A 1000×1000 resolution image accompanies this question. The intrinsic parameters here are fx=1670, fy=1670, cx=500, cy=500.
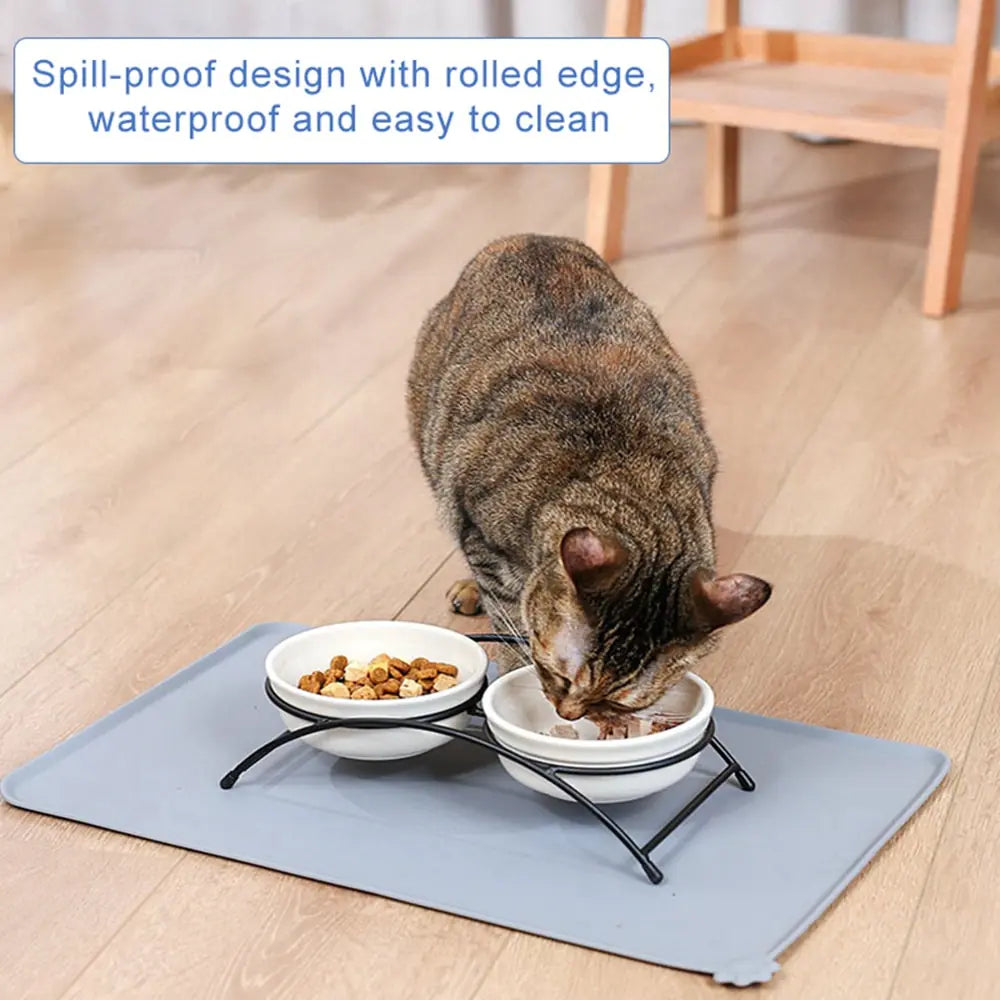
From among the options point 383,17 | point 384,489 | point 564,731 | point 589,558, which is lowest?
point 384,489

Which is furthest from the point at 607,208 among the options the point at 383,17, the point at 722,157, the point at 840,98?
the point at 383,17

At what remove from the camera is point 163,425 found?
247 cm

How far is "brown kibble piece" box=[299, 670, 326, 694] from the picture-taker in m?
1.56

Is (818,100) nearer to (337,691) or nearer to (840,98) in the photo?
(840,98)

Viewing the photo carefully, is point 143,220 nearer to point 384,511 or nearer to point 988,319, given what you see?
point 384,511

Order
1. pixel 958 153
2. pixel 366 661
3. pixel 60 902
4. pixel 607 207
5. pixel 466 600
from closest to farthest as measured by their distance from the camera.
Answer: pixel 60 902 < pixel 366 661 < pixel 466 600 < pixel 958 153 < pixel 607 207

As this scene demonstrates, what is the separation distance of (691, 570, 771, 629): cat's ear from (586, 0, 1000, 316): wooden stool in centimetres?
160

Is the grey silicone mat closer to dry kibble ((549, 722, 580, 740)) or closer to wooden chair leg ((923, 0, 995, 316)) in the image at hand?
dry kibble ((549, 722, 580, 740))

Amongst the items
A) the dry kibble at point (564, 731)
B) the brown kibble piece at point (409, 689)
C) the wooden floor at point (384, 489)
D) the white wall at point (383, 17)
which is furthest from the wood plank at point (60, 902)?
the white wall at point (383, 17)

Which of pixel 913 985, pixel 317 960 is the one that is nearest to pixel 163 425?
pixel 317 960

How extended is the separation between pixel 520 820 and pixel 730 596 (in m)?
0.32

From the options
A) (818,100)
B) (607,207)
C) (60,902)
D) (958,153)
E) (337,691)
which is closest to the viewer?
(60,902)

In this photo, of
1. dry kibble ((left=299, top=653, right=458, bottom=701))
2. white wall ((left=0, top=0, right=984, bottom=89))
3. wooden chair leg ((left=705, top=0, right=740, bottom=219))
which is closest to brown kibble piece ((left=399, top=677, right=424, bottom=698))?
dry kibble ((left=299, top=653, right=458, bottom=701))

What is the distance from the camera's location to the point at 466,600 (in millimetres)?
1943
